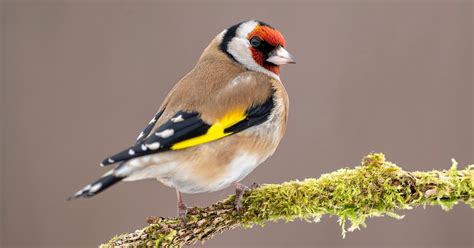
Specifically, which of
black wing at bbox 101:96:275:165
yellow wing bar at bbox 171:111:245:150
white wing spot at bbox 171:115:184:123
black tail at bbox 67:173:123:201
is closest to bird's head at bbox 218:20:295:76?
black wing at bbox 101:96:275:165

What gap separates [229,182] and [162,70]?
431cm

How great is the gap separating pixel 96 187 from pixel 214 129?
2.94 feet

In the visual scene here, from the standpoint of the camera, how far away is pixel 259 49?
4117 mm

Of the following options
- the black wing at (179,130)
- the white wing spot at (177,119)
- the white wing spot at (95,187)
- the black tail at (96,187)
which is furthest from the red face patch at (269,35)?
the white wing spot at (95,187)

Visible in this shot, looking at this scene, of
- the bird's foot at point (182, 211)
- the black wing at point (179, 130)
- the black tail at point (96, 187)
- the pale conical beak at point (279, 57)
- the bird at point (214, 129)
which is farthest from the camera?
the pale conical beak at point (279, 57)

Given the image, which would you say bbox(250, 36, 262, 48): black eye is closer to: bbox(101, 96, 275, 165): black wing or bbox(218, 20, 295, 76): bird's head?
bbox(218, 20, 295, 76): bird's head

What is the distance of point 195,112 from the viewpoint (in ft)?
11.4

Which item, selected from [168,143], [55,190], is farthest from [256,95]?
[55,190]

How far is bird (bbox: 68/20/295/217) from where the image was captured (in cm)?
324

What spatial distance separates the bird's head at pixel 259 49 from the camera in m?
4.08

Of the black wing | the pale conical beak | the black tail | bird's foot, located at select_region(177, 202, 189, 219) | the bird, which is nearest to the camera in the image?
the black tail

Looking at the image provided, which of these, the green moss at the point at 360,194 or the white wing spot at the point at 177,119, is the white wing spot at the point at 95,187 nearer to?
the white wing spot at the point at 177,119

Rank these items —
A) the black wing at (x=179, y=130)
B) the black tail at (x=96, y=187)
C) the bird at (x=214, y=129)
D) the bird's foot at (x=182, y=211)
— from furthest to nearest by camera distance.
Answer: the bird's foot at (x=182, y=211) < the bird at (x=214, y=129) < the black wing at (x=179, y=130) < the black tail at (x=96, y=187)

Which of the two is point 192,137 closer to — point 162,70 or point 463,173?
point 463,173
